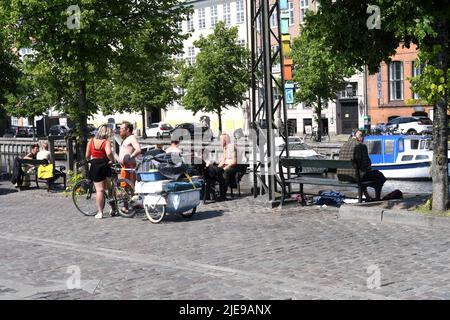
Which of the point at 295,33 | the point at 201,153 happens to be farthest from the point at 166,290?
the point at 295,33

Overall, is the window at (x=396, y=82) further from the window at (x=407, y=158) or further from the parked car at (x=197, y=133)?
the window at (x=407, y=158)

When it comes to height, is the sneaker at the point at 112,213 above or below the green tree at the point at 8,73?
below

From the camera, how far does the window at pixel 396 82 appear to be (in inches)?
2176

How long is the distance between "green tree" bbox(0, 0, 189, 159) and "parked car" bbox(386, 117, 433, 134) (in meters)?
30.2

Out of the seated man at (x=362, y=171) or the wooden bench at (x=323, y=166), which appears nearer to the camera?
the wooden bench at (x=323, y=166)

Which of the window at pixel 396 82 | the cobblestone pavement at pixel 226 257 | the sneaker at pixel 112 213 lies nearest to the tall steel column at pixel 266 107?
the cobblestone pavement at pixel 226 257

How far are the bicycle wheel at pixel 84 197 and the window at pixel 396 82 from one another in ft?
148

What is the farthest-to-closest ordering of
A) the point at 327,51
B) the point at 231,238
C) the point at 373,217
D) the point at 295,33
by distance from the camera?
1. the point at 295,33
2. the point at 327,51
3. the point at 373,217
4. the point at 231,238

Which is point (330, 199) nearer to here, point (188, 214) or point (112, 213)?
point (188, 214)

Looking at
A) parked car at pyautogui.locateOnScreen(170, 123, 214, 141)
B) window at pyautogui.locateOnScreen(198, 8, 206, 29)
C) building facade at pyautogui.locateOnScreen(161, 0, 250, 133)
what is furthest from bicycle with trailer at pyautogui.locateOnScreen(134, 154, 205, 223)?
window at pyautogui.locateOnScreen(198, 8, 206, 29)

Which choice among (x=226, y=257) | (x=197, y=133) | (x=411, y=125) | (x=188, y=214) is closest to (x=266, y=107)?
(x=188, y=214)

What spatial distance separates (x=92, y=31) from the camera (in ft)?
51.8
